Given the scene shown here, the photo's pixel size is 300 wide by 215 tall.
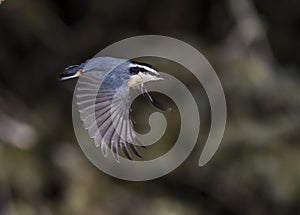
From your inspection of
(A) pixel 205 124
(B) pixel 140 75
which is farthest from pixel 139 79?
(A) pixel 205 124

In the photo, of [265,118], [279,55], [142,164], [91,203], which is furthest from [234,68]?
[279,55]

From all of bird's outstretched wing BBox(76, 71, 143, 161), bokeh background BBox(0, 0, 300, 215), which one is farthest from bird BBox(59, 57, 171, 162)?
bokeh background BBox(0, 0, 300, 215)

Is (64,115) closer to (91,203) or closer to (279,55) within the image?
(91,203)

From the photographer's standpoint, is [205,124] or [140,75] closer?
[140,75]

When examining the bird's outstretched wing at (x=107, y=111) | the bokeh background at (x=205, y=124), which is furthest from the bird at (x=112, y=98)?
A: the bokeh background at (x=205, y=124)

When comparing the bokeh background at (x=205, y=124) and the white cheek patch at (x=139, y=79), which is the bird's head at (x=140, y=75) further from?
the bokeh background at (x=205, y=124)

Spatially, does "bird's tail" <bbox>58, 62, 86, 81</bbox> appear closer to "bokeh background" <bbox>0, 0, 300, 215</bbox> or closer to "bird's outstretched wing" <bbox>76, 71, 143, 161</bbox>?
"bird's outstretched wing" <bbox>76, 71, 143, 161</bbox>

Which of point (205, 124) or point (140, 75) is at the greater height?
point (140, 75)

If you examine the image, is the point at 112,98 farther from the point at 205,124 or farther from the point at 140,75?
the point at 205,124
